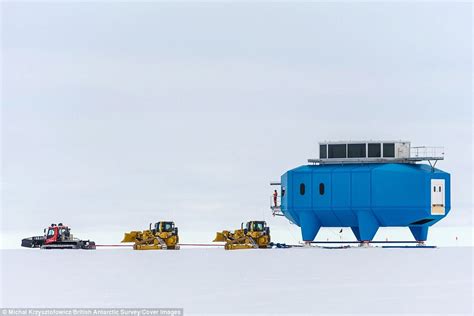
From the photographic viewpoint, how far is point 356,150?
243 ft

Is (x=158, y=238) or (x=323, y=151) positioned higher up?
(x=323, y=151)

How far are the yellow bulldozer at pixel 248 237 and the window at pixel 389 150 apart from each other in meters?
8.81

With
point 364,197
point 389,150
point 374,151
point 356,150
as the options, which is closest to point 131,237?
point 364,197

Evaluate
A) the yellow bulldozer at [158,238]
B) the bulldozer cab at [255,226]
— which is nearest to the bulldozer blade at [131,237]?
the yellow bulldozer at [158,238]

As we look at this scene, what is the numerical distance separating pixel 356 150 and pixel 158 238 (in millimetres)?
12302

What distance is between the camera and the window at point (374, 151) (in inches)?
2901

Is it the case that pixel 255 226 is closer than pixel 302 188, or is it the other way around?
pixel 302 188

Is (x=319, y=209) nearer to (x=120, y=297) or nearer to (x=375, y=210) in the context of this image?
(x=375, y=210)

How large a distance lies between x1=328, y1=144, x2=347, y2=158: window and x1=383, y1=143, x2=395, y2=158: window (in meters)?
2.29

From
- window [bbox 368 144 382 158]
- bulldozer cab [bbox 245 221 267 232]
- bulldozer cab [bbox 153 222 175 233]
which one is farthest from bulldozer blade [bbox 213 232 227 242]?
window [bbox 368 144 382 158]

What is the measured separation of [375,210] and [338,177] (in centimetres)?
284

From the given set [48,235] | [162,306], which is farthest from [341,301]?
[48,235]

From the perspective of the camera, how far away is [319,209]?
73688mm

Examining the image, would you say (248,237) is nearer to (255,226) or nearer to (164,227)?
(255,226)
